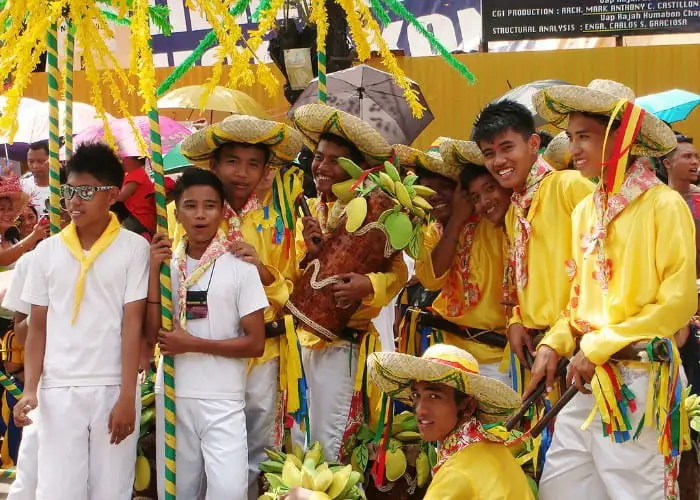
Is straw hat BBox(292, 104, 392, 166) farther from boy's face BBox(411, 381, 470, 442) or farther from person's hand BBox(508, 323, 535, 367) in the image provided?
boy's face BBox(411, 381, 470, 442)

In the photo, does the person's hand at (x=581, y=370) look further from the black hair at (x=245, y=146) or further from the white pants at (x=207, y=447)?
the black hair at (x=245, y=146)

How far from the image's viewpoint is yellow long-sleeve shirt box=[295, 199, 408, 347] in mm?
4188

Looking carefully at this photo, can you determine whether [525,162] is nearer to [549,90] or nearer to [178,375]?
[549,90]

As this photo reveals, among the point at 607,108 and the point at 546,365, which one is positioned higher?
the point at 607,108

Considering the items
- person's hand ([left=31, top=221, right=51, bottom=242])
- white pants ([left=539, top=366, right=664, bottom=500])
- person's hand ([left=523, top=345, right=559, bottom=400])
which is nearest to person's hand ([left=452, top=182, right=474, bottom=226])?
person's hand ([left=523, top=345, right=559, bottom=400])

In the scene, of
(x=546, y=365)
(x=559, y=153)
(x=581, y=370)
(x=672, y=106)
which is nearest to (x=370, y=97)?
(x=559, y=153)

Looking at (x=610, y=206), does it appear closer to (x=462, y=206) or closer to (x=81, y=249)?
(x=462, y=206)

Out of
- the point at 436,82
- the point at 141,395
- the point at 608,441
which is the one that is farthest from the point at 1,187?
the point at 436,82

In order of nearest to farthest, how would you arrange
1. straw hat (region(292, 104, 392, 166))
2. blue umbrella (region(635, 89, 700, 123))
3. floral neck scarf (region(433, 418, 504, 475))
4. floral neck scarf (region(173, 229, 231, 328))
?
1. floral neck scarf (region(433, 418, 504, 475))
2. floral neck scarf (region(173, 229, 231, 328))
3. straw hat (region(292, 104, 392, 166))
4. blue umbrella (region(635, 89, 700, 123))

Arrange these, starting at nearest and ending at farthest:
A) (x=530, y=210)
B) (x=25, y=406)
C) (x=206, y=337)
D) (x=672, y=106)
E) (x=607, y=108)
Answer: (x=607, y=108)
(x=25, y=406)
(x=206, y=337)
(x=530, y=210)
(x=672, y=106)

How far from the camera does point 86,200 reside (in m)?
3.71

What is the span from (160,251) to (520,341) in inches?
61.7

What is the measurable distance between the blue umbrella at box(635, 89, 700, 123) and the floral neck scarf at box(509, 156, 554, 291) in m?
4.07

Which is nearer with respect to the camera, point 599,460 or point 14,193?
point 599,460
